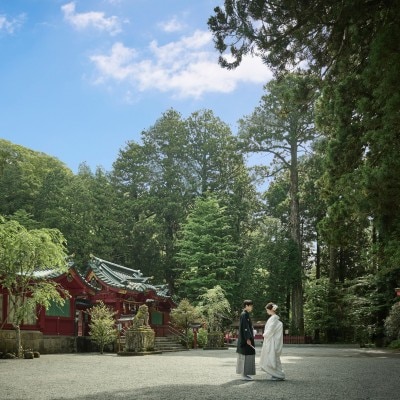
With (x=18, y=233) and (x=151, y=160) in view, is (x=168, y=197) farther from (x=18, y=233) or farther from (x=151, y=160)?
(x=18, y=233)

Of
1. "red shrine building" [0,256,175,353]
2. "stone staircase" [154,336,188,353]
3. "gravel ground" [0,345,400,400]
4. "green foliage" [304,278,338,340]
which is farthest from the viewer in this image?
"green foliage" [304,278,338,340]

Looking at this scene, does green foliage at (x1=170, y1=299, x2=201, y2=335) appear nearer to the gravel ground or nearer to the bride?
the gravel ground

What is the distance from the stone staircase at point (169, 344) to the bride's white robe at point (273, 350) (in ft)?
45.7

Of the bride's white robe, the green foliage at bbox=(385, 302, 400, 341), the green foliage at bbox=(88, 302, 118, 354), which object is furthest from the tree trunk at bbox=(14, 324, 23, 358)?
the green foliage at bbox=(385, 302, 400, 341)

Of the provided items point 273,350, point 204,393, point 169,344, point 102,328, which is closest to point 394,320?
point 169,344

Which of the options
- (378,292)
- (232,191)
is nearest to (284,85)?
(232,191)

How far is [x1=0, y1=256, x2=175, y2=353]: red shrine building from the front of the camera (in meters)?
19.8

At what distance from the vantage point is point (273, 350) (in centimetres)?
895

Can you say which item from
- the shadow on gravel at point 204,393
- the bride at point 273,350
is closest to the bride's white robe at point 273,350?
the bride at point 273,350

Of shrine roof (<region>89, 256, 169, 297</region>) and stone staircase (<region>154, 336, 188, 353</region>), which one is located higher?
shrine roof (<region>89, 256, 169, 297</region>)

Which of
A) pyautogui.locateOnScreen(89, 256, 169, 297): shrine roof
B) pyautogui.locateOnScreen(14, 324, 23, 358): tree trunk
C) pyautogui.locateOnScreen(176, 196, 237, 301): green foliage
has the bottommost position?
pyautogui.locateOnScreen(14, 324, 23, 358): tree trunk

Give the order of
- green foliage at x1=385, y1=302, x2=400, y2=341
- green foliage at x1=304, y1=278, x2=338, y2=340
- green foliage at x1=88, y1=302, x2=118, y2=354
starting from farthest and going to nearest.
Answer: green foliage at x1=304, y1=278, x2=338, y2=340 < green foliage at x1=385, y1=302, x2=400, y2=341 < green foliage at x1=88, y1=302, x2=118, y2=354

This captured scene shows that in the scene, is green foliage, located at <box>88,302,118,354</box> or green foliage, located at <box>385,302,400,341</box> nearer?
green foliage, located at <box>88,302,118,354</box>

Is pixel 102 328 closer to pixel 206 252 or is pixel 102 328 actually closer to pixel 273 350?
pixel 273 350
